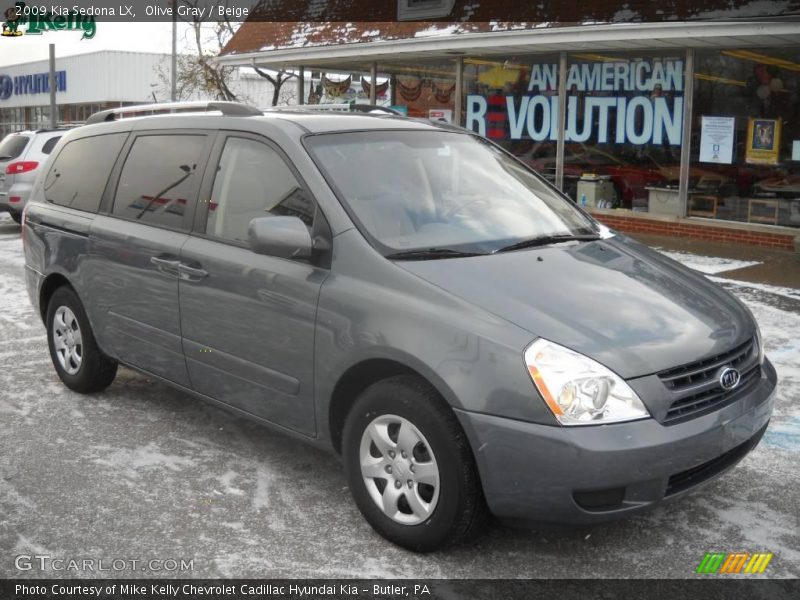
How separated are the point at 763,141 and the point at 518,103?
4.33 meters

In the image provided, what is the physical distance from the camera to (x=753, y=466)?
4.68m

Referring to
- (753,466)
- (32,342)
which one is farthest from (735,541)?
(32,342)

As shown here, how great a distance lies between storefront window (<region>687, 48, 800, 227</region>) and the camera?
12234mm

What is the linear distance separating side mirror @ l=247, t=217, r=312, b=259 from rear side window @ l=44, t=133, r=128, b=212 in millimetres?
1930

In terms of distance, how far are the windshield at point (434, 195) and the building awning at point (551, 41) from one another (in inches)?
307

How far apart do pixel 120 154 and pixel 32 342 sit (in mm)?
2632

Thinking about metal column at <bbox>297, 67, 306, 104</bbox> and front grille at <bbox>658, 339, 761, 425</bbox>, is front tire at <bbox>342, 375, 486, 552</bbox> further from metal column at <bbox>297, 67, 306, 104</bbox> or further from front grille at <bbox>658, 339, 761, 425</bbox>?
metal column at <bbox>297, 67, 306, 104</bbox>

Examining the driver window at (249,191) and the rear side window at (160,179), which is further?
the rear side window at (160,179)

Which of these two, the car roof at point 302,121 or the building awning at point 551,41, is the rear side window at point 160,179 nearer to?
the car roof at point 302,121

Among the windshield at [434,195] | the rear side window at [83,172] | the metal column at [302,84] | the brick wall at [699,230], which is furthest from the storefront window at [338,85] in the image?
the windshield at [434,195]

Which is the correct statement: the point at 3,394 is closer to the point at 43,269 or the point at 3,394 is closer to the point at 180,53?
the point at 43,269

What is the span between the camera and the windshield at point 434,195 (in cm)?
414

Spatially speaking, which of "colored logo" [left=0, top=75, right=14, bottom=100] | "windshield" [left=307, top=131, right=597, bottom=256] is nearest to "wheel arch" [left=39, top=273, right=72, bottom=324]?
"windshield" [left=307, top=131, right=597, bottom=256]

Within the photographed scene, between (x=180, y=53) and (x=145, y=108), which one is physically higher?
(x=180, y=53)
